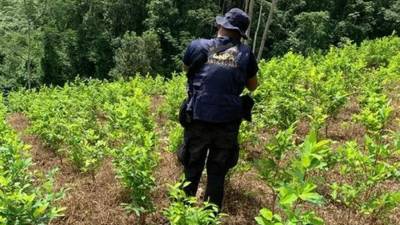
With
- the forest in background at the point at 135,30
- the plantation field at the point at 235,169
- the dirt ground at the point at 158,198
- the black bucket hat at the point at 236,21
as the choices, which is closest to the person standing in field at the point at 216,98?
the black bucket hat at the point at 236,21

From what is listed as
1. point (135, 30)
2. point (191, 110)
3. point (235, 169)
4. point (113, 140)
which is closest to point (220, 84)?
point (191, 110)

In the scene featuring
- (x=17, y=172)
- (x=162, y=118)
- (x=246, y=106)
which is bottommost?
(x=162, y=118)

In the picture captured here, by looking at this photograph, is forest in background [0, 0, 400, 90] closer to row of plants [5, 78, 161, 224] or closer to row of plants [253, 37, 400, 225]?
row of plants [253, 37, 400, 225]

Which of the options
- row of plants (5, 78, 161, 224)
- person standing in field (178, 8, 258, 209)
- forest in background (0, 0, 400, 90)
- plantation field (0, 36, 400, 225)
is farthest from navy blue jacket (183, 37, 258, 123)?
forest in background (0, 0, 400, 90)

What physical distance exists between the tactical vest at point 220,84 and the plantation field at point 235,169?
1.58 feet

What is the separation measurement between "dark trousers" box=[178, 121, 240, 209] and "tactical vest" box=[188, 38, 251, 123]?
105mm

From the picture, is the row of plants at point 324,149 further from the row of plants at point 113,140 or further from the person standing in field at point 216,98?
the row of plants at point 113,140

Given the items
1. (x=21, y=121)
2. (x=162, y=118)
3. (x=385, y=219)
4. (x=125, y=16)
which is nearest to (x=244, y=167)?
(x=385, y=219)

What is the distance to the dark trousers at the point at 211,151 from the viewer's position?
13.4 feet

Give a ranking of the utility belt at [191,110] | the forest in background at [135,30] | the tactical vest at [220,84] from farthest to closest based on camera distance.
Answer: the forest in background at [135,30]
the utility belt at [191,110]
the tactical vest at [220,84]

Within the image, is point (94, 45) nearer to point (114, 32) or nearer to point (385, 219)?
point (114, 32)

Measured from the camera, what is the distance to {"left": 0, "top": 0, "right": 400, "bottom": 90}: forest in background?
35.4 metres

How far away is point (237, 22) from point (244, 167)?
5.52 ft

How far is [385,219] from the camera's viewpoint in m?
4.36
